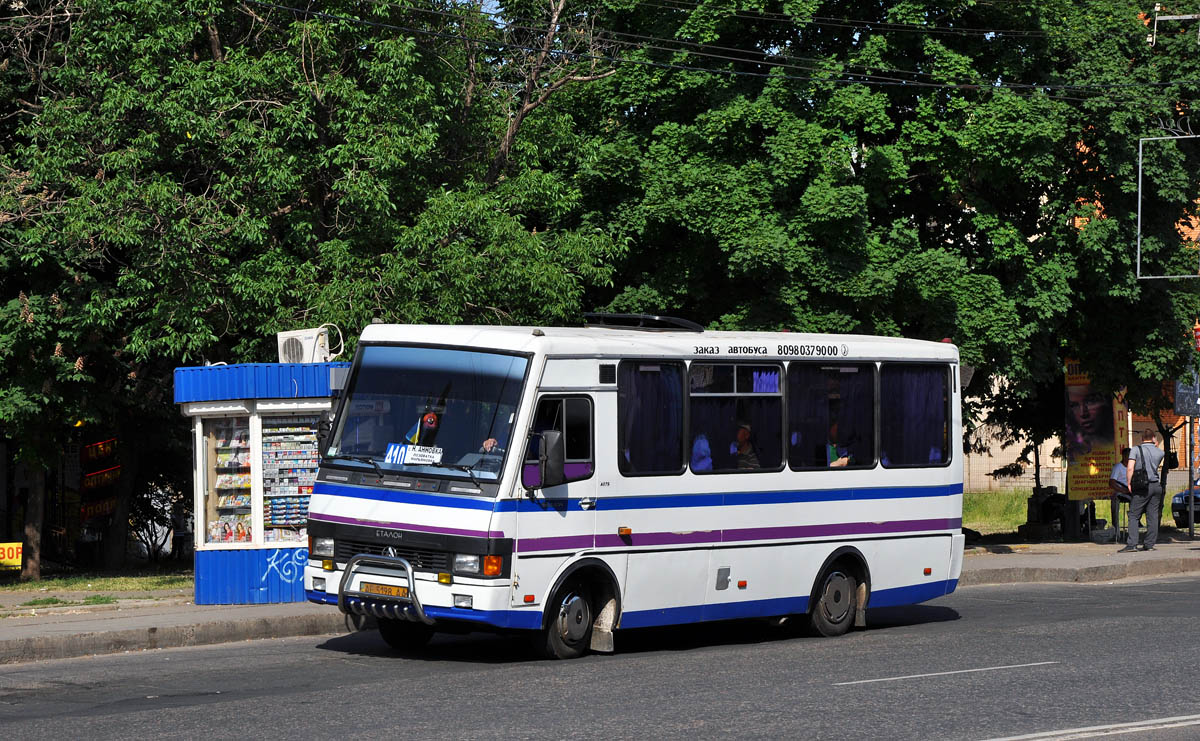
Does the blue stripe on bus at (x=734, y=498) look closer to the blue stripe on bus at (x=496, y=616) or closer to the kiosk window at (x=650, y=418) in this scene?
the kiosk window at (x=650, y=418)

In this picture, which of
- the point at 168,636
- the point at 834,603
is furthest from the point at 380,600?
the point at 834,603

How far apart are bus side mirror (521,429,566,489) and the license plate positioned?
1304 mm

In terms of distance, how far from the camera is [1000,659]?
1313 cm

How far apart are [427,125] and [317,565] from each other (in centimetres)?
991

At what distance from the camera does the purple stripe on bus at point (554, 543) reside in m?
12.6

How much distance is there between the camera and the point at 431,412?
42.5ft

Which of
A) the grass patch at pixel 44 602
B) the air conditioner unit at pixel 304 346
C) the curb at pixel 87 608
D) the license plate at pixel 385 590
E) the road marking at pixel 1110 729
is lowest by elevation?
the grass patch at pixel 44 602

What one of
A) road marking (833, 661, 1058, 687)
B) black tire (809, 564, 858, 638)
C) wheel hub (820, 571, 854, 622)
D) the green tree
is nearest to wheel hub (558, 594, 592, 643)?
road marking (833, 661, 1058, 687)

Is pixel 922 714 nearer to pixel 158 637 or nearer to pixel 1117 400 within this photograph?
pixel 158 637

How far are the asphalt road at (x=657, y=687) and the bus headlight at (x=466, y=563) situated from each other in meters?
0.80

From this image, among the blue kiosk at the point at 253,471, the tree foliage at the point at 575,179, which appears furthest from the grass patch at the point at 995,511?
the blue kiosk at the point at 253,471

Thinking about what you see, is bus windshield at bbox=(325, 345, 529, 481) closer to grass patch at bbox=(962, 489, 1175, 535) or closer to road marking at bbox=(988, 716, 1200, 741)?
road marking at bbox=(988, 716, 1200, 741)

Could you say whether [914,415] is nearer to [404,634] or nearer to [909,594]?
[909,594]

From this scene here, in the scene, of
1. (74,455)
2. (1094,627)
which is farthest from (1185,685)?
(74,455)
